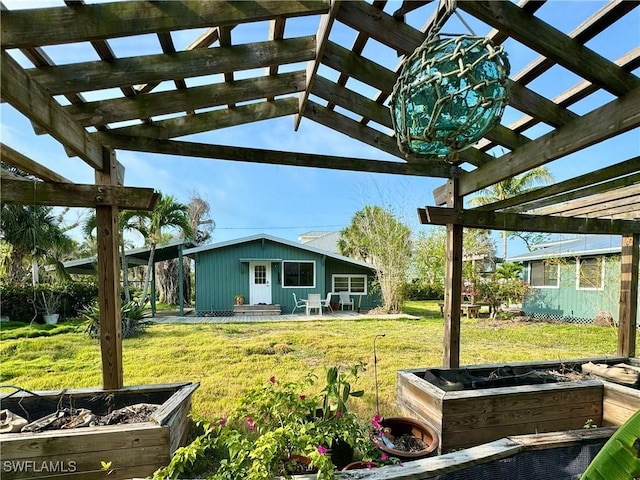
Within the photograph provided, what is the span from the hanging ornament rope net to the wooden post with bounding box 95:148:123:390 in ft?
8.02

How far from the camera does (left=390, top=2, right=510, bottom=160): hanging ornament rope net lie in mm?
1186

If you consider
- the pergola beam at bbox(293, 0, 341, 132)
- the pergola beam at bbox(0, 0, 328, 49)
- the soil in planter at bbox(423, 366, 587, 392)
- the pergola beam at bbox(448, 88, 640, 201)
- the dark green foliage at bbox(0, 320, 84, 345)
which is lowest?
the dark green foliage at bbox(0, 320, 84, 345)

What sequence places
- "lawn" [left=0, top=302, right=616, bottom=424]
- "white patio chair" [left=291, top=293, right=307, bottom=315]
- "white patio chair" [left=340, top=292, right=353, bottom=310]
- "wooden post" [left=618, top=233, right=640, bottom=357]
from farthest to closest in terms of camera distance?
"white patio chair" [left=340, top=292, right=353, bottom=310], "white patio chair" [left=291, top=293, right=307, bottom=315], "lawn" [left=0, top=302, right=616, bottom=424], "wooden post" [left=618, top=233, right=640, bottom=357]

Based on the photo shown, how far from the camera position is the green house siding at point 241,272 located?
1179cm

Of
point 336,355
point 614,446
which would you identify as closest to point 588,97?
point 614,446

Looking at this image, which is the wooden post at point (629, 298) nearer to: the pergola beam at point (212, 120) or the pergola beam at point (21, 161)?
the pergola beam at point (212, 120)

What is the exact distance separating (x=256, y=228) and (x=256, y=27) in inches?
1468

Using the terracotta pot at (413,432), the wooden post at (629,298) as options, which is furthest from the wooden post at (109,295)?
the wooden post at (629,298)

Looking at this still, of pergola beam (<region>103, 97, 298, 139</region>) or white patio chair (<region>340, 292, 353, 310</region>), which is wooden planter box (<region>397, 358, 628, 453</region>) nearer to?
pergola beam (<region>103, 97, 298, 139</region>)

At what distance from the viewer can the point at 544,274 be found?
38.4ft

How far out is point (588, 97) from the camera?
7.29ft

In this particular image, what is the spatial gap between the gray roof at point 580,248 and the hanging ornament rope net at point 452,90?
959 centimetres

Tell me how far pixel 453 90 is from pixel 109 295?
2.79 m

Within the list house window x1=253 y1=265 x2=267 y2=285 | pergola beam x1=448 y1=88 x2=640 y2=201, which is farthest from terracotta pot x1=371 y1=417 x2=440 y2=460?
house window x1=253 y1=265 x2=267 y2=285
